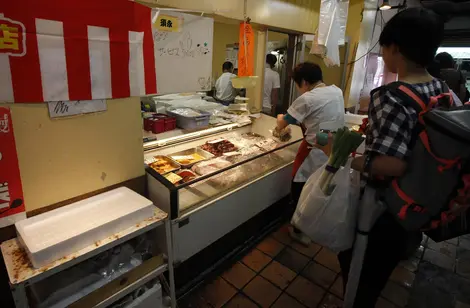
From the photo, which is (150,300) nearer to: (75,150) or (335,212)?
(75,150)

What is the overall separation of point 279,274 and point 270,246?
0.40m

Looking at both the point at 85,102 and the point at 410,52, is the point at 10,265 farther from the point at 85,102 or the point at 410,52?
the point at 410,52

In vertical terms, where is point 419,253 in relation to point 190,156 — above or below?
below

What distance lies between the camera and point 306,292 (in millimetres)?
2412

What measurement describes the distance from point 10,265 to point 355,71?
5595 millimetres

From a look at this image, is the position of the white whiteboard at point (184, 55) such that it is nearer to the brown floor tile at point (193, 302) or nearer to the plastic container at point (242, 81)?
the plastic container at point (242, 81)

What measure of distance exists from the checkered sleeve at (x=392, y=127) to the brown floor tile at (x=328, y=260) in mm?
1720

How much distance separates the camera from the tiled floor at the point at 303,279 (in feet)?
7.61

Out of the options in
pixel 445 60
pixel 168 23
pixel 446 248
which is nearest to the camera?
pixel 168 23

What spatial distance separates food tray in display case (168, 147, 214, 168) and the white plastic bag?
130 cm

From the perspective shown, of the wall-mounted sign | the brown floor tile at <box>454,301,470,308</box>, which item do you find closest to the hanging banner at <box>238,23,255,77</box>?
the wall-mounted sign

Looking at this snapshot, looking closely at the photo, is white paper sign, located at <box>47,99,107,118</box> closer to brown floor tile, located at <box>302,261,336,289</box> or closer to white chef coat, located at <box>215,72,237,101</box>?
brown floor tile, located at <box>302,261,336,289</box>

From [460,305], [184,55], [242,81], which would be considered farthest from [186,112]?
[460,305]

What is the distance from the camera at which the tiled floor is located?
2.32 metres
